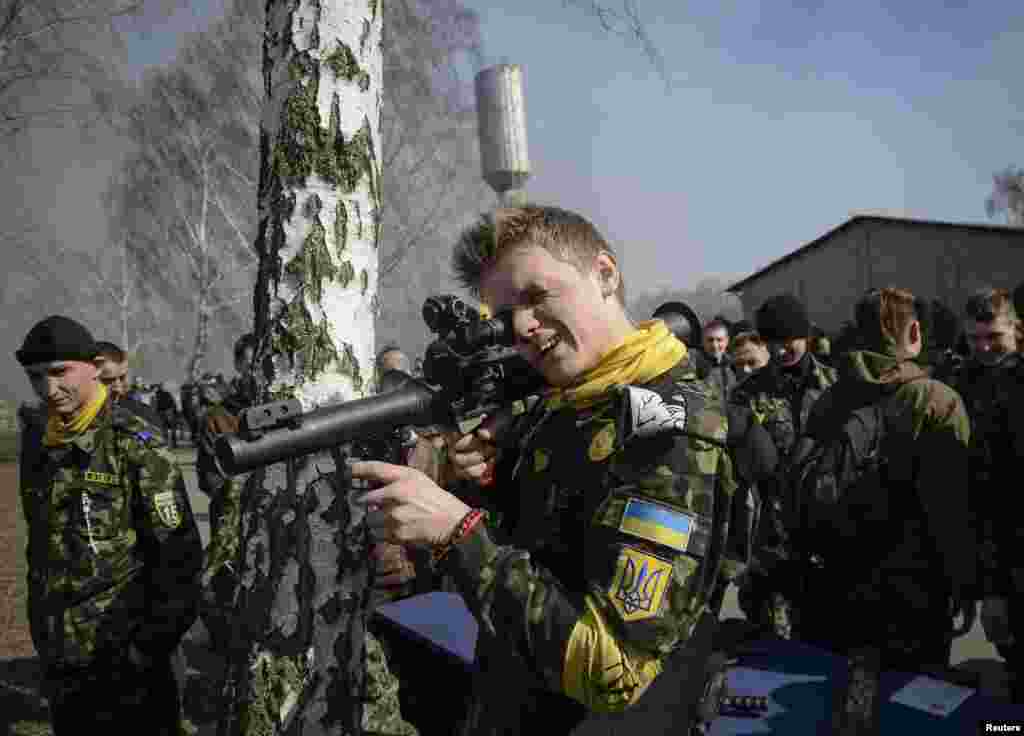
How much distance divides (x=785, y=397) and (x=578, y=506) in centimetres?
406

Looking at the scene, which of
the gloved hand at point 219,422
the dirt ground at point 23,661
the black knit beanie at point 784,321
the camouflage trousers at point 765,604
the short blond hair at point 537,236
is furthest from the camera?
the black knit beanie at point 784,321

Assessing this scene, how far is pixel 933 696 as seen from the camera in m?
2.11

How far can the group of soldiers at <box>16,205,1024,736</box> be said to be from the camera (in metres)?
1.33

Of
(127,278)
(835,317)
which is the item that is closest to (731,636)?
(835,317)

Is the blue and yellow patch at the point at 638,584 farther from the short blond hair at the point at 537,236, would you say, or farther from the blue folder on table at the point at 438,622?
the blue folder on table at the point at 438,622

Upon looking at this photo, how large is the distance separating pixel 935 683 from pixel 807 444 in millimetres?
1490

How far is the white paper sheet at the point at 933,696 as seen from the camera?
6.68ft

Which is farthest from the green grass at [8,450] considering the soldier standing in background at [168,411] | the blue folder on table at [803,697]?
the blue folder on table at [803,697]

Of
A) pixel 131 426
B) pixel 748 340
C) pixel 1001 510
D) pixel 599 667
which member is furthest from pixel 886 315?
pixel 131 426

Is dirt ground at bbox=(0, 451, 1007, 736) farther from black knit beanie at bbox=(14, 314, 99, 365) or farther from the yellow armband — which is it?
black knit beanie at bbox=(14, 314, 99, 365)

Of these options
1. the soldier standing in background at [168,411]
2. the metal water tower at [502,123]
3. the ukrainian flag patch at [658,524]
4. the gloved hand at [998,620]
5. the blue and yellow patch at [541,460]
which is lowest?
the soldier standing in background at [168,411]

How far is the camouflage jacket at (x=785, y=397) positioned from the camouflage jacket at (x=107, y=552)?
12.2 ft

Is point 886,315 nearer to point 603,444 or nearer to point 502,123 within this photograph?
point 603,444

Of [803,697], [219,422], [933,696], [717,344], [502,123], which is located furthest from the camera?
[502,123]
